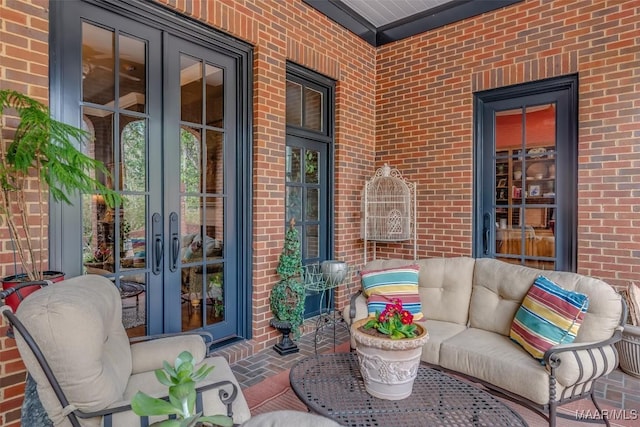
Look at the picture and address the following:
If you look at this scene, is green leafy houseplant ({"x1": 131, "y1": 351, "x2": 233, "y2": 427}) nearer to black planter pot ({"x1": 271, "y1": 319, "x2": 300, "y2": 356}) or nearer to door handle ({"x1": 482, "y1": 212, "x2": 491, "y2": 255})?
black planter pot ({"x1": 271, "y1": 319, "x2": 300, "y2": 356})

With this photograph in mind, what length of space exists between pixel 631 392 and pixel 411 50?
145 inches

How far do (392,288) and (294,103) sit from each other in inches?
82.4

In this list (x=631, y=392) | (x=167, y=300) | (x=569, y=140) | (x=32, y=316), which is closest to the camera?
(x=32, y=316)

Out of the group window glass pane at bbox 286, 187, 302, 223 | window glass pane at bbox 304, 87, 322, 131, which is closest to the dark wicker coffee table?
window glass pane at bbox 286, 187, 302, 223

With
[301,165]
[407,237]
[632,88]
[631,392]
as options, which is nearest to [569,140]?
[632,88]

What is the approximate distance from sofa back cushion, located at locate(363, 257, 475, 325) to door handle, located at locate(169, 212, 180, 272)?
1.52m

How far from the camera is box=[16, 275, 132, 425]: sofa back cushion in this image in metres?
1.30

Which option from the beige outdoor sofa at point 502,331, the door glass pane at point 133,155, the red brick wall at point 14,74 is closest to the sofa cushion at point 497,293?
the beige outdoor sofa at point 502,331

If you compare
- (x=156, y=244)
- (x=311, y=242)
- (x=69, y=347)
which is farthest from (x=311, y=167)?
(x=69, y=347)

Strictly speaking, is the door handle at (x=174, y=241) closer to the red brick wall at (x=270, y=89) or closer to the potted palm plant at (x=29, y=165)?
the red brick wall at (x=270, y=89)

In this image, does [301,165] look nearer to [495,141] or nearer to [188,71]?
[188,71]

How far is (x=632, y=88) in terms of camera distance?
3100mm

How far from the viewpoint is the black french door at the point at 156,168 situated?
234 cm

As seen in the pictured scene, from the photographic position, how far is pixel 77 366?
1.33 meters
